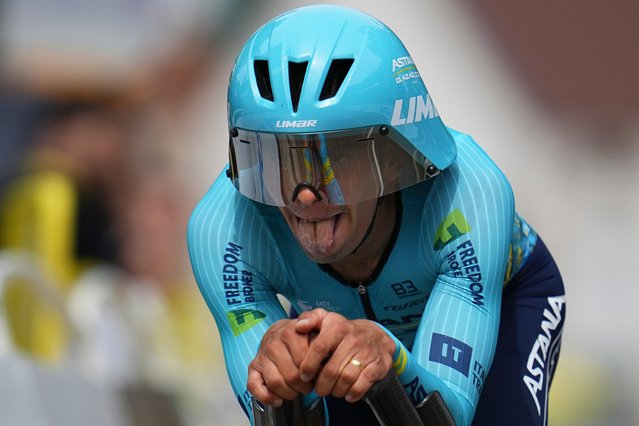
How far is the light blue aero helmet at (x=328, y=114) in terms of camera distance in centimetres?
389

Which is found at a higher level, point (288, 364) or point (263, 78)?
point (263, 78)

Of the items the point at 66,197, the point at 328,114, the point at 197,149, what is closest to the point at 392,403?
the point at 328,114

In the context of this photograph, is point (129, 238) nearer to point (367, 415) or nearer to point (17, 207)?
point (17, 207)

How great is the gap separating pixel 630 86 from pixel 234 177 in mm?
11069

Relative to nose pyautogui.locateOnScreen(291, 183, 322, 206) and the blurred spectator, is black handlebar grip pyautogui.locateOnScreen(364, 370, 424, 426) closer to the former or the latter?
nose pyautogui.locateOnScreen(291, 183, 322, 206)

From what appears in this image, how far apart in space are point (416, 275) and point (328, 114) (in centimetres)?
81

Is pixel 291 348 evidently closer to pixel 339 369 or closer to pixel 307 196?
pixel 339 369

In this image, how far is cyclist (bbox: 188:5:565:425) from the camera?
390cm

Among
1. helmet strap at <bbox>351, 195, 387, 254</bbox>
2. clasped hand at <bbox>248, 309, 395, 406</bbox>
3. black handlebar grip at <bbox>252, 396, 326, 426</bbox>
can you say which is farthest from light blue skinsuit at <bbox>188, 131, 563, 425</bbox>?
clasped hand at <bbox>248, 309, 395, 406</bbox>

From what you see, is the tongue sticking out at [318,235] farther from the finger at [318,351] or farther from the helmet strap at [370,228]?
the finger at [318,351]

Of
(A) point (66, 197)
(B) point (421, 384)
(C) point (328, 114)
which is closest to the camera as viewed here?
(B) point (421, 384)

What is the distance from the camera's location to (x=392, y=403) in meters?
3.58

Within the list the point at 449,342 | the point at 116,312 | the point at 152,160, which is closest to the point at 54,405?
the point at 116,312

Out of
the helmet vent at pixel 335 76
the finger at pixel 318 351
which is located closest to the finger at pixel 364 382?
the finger at pixel 318 351
